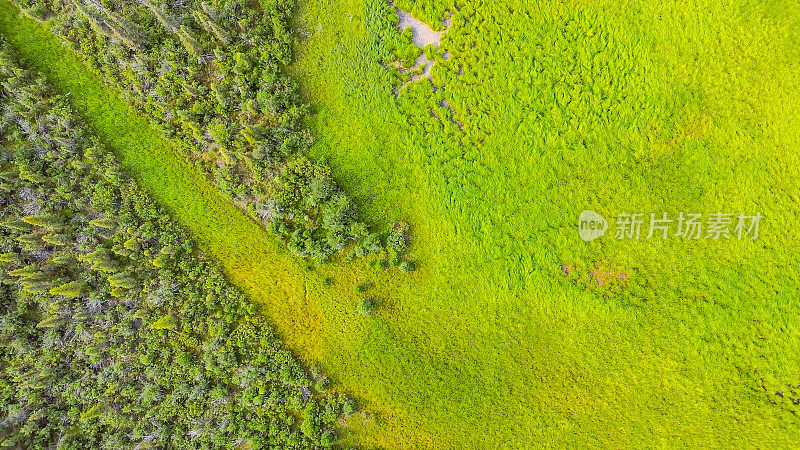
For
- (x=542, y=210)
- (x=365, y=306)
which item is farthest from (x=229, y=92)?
(x=542, y=210)

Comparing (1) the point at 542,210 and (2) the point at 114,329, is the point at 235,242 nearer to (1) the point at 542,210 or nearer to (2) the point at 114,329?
(2) the point at 114,329

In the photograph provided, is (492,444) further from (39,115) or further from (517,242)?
(39,115)

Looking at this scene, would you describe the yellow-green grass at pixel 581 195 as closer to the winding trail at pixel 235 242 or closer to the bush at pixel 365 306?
the bush at pixel 365 306

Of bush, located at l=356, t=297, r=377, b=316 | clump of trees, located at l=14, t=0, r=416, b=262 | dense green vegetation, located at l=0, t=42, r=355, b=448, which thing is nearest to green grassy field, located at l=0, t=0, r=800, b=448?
bush, located at l=356, t=297, r=377, b=316

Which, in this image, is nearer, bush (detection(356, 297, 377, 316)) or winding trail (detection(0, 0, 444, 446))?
bush (detection(356, 297, 377, 316))

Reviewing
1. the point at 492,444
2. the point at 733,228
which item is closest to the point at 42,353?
the point at 492,444

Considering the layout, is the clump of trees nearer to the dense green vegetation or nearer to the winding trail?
the winding trail
